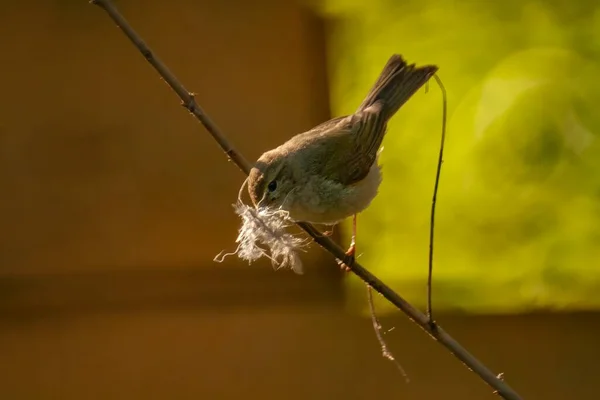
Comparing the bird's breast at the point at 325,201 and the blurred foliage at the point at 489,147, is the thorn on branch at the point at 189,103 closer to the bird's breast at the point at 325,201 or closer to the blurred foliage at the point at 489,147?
the bird's breast at the point at 325,201

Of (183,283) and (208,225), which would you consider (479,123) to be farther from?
(183,283)

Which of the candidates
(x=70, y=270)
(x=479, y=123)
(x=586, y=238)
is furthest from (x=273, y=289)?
(x=586, y=238)

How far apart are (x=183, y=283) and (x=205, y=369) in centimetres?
34

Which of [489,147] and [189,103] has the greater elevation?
[489,147]

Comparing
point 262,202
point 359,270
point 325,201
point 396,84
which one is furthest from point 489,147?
point 359,270

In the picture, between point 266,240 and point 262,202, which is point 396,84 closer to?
point 262,202

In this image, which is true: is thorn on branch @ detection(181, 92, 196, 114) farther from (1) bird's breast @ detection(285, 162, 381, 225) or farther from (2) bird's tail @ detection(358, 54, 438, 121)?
(2) bird's tail @ detection(358, 54, 438, 121)

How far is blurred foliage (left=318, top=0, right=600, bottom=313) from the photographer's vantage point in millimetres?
2125

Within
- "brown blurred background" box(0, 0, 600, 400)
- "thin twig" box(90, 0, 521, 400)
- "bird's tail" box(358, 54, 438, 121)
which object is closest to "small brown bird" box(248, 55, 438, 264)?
"bird's tail" box(358, 54, 438, 121)

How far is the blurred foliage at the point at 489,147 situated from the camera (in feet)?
6.97

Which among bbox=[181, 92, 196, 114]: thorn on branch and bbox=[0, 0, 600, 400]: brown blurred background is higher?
bbox=[0, 0, 600, 400]: brown blurred background

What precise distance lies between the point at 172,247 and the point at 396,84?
3.60ft

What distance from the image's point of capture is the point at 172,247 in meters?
2.38

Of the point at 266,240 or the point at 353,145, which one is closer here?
the point at 266,240
